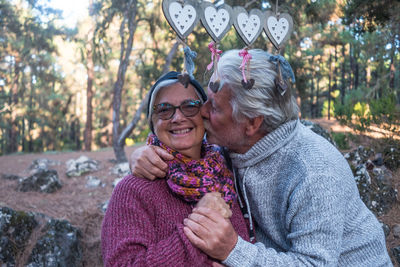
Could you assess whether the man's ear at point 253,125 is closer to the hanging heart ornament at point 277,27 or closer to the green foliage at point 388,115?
the hanging heart ornament at point 277,27

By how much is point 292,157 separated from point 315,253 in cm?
50

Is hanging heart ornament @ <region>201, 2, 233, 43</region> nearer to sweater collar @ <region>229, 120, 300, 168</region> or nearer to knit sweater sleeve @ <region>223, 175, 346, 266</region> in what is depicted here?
sweater collar @ <region>229, 120, 300, 168</region>

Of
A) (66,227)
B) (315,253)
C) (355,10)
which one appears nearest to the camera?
(315,253)

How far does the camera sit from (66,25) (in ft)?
49.4

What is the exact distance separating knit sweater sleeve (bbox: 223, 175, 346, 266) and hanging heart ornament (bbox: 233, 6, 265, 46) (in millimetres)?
868

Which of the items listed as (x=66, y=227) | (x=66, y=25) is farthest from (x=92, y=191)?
(x=66, y=25)

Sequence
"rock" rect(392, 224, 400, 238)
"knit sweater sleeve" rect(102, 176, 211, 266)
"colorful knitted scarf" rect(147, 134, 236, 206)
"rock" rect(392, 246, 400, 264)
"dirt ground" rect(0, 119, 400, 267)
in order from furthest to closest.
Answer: "dirt ground" rect(0, 119, 400, 267) → "rock" rect(392, 224, 400, 238) → "rock" rect(392, 246, 400, 264) → "colorful knitted scarf" rect(147, 134, 236, 206) → "knit sweater sleeve" rect(102, 176, 211, 266)

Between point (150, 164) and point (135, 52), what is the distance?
19.6 meters

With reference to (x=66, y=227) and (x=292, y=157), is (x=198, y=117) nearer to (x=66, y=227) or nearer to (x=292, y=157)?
(x=292, y=157)

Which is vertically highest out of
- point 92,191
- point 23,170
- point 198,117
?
point 198,117

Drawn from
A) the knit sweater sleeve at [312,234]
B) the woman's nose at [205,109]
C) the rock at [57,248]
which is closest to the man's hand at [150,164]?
the woman's nose at [205,109]

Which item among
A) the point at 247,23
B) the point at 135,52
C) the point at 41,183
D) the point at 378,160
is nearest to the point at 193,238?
the point at 247,23

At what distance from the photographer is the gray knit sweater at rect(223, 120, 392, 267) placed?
1.49 metres

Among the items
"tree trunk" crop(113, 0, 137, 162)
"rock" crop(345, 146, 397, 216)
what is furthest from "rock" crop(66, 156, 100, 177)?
"rock" crop(345, 146, 397, 216)
